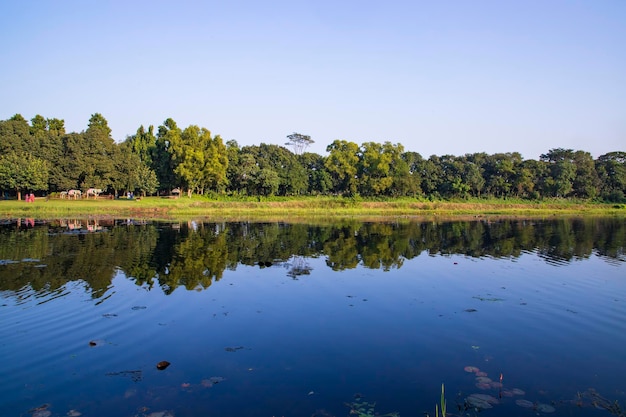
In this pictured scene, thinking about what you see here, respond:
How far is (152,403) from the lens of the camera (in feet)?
26.7

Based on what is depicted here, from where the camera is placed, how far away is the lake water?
8.39 metres

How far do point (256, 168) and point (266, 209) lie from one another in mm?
22269

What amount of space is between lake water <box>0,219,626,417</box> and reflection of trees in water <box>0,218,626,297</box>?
27cm

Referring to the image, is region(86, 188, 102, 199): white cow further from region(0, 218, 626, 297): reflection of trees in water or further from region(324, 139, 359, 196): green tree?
region(324, 139, 359, 196): green tree

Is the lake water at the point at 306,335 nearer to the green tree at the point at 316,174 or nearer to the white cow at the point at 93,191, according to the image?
the white cow at the point at 93,191

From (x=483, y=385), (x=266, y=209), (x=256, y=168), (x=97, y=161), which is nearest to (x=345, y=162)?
(x=256, y=168)

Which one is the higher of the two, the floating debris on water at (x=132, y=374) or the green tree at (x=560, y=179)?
the green tree at (x=560, y=179)

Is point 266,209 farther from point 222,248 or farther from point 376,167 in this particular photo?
point 222,248

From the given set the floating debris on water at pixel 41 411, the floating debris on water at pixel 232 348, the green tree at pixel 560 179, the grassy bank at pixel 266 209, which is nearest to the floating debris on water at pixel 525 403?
the floating debris on water at pixel 232 348

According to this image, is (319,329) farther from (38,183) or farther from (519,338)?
(38,183)

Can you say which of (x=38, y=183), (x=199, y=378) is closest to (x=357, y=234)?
(x=199, y=378)

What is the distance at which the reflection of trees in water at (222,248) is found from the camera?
19703 mm

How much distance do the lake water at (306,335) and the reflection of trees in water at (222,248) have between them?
267mm

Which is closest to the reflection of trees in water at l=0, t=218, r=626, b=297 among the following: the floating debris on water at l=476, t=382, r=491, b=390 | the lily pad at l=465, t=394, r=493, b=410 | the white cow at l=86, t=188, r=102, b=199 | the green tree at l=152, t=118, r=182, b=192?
the floating debris on water at l=476, t=382, r=491, b=390
